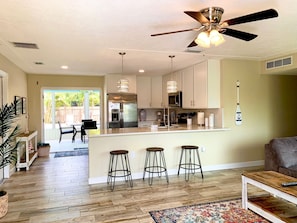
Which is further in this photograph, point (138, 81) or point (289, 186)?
point (138, 81)

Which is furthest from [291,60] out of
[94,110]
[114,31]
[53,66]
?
[94,110]

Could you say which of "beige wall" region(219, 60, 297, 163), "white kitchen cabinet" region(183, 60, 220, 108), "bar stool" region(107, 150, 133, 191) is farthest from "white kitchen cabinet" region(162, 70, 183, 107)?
"bar stool" region(107, 150, 133, 191)

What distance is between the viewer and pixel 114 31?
3156 millimetres

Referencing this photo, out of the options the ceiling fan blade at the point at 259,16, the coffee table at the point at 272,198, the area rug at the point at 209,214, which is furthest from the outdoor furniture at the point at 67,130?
the ceiling fan blade at the point at 259,16

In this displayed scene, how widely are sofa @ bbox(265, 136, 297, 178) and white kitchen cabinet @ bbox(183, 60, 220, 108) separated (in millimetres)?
1542

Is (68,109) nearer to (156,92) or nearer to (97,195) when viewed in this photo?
(156,92)

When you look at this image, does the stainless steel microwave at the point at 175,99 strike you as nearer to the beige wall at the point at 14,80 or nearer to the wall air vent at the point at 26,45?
the wall air vent at the point at 26,45

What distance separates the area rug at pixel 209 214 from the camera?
2859 millimetres

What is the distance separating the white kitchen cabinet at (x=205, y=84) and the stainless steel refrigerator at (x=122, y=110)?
2032mm

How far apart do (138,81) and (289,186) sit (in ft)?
18.3

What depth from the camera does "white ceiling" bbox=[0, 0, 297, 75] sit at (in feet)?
7.81

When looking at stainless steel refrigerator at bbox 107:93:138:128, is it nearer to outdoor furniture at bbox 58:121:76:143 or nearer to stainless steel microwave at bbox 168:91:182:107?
stainless steel microwave at bbox 168:91:182:107

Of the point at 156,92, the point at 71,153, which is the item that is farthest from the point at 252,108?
the point at 71,153

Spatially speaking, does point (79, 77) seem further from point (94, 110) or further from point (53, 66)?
point (94, 110)
